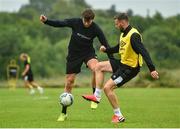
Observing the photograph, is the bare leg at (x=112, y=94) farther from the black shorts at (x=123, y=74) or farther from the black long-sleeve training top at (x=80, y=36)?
the black long-sleeve training top at (x=80, y=36)

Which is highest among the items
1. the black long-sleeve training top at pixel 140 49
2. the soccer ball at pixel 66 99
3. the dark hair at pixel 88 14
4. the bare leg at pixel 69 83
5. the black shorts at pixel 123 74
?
the dark hair at pixel 88 14

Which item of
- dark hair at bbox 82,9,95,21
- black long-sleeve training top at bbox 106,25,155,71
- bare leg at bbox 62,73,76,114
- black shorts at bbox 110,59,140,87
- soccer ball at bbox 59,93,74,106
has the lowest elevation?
soccer ball at bbox 59,93,74,106

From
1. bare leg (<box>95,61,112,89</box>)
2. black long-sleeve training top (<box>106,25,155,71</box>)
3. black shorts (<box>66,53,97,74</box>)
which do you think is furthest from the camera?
black shorts (<box>66,53,97,74</box>)

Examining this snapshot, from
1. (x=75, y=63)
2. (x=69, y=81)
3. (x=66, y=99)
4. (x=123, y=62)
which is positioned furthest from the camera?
(x=75, y=63)

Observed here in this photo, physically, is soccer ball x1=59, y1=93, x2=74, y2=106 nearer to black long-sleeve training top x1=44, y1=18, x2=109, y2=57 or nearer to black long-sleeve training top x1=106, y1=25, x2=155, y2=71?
black long-sleeve training top x1=44, y1=18, x2=109, y2=57

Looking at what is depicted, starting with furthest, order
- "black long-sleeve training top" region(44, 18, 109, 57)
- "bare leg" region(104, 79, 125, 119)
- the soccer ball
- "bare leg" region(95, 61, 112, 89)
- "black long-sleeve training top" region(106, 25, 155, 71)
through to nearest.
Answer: "black long-sleeve training top" region(44, 18, 109, 57)
the soccer ball
"bare leg" region(95, 61, 112, 89)
"bare leg" region(104, 79, 125, 119)
"black long-sleeve training top" region(106, 25, 155, 71)

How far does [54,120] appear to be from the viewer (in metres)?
14.9

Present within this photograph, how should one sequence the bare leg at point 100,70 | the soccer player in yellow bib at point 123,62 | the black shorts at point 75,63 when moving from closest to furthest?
the soccer player in yellow bib at point 123,62
the bare leg at point 100,70
the black shorts at point 75,63

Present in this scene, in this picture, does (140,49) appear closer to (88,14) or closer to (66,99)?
(88,14)

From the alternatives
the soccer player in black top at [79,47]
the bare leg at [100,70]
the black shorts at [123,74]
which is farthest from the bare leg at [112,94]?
the soccer player in black top at [79,47]

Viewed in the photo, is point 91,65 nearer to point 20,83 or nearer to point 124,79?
point 124,79

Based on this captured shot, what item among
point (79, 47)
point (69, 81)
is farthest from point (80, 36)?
point (69, 81)

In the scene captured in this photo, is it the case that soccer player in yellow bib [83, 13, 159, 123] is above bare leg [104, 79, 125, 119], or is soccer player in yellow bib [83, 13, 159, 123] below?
above

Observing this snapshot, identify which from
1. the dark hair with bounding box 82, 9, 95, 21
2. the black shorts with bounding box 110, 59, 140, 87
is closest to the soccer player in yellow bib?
the black shorts with bounding box 110, 59, 140, 87
